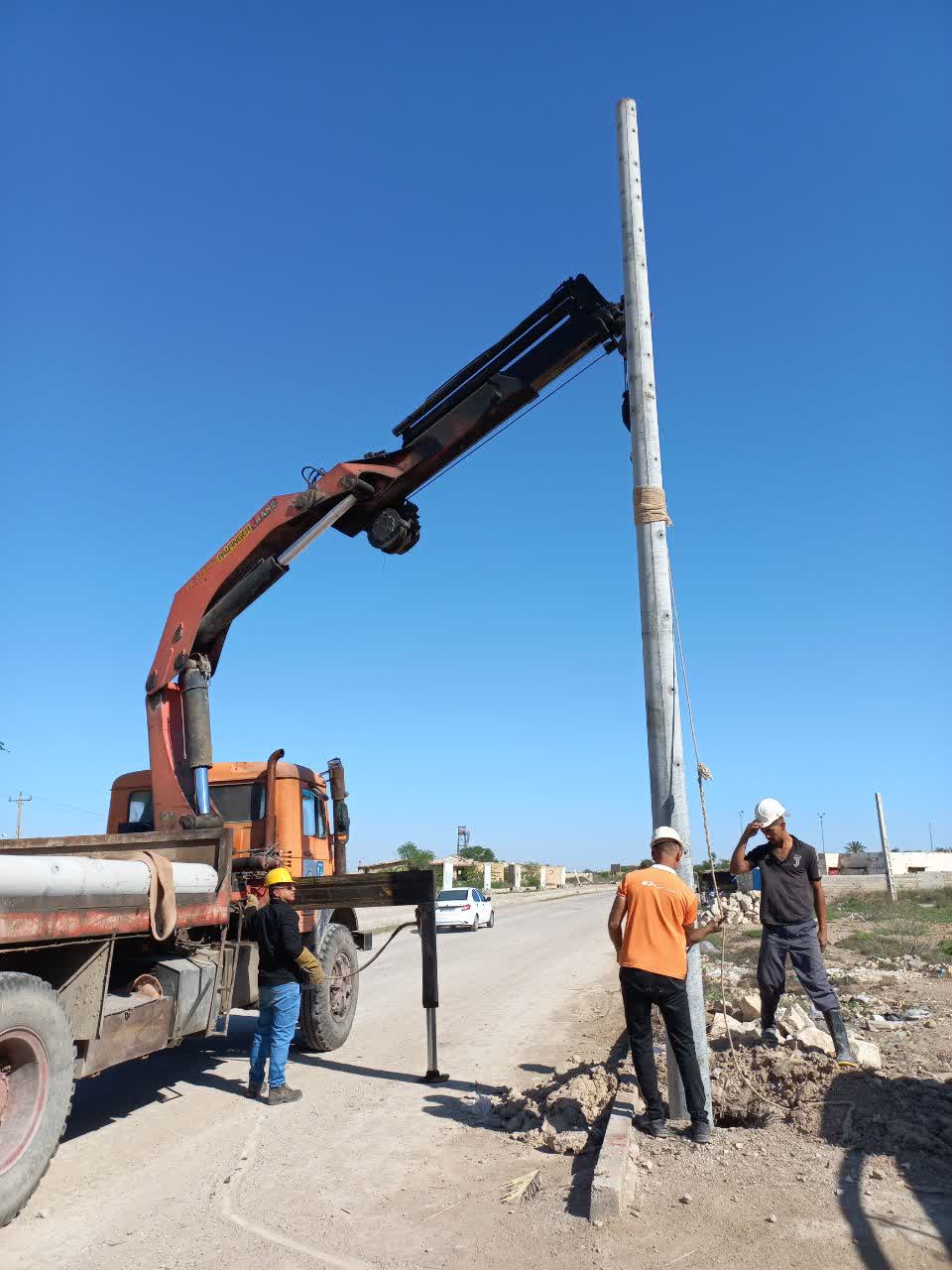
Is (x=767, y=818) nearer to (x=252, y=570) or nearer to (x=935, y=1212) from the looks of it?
(x=935, y=1212)

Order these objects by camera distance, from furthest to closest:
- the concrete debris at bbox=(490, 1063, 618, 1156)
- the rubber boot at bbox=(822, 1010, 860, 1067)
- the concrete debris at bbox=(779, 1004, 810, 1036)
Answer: the concrete debris at bbox=(779, 1004, 810, 1036) < the rubber boot at bbox=(822, 1010, 860, 1067) < the concrete debris at bbox=(490, 1063, 618, 1156)

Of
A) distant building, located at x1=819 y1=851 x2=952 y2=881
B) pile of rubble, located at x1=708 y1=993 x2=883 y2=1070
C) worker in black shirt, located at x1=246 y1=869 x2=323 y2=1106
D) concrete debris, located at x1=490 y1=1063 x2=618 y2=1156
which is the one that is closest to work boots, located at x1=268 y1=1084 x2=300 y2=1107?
worker in black shirt, located at x1=246 y1=869 x2=323 y2=1106

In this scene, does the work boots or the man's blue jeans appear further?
the man's blue jeans

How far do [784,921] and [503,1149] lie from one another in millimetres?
2766

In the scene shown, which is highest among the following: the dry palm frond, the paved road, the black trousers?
the black trousers

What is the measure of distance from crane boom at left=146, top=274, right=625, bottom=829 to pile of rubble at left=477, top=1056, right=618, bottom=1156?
4.09 m

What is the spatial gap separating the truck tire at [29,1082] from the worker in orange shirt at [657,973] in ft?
10.4

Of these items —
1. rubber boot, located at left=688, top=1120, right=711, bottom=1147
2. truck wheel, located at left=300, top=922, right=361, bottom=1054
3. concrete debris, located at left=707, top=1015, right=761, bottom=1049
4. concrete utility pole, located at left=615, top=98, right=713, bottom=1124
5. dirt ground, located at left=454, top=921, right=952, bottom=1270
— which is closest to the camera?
dirt ground, located at left=454, top=921, right=952, bottom=1270

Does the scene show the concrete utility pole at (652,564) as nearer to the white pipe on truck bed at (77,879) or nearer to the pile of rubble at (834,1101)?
the pile of rubble at (834,1101)

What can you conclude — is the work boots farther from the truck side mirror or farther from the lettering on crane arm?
the lettering on crane arm

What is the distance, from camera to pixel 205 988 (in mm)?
6941

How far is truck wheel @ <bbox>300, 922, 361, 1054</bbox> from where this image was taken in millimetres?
8742

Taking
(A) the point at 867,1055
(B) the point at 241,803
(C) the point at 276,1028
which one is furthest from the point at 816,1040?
(B) the point at 241,803

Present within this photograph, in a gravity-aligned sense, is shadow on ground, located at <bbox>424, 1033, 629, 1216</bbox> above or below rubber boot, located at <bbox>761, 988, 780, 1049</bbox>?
below
